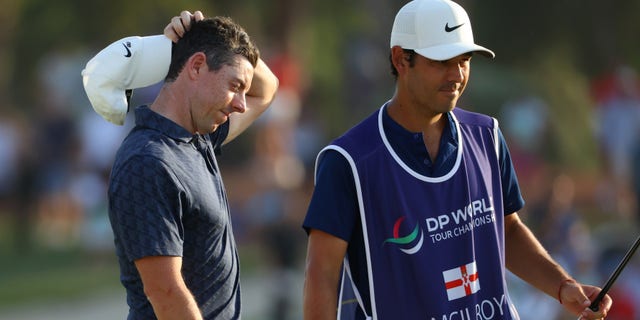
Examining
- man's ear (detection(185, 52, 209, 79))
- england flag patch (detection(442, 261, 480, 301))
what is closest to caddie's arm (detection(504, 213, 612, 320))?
england flag patch (detection(442, 261, 480, 301))

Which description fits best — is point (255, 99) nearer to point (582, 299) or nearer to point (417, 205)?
point (417, 205)

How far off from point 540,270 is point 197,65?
5.64 feet

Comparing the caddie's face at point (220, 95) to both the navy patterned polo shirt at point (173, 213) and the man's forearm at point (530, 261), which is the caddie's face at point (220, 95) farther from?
the man's forearm at point (530, 261)

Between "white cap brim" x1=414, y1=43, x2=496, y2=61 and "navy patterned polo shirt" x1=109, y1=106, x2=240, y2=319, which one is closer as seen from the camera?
"navy patterned polo shirt" x1=109, y1=106, x2=240, y2=319

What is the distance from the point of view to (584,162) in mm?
14797

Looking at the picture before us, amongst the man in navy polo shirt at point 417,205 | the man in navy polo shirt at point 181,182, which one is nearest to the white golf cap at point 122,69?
the man in navy polo shirt at point 181,182

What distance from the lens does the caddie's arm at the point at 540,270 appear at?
5.20 m

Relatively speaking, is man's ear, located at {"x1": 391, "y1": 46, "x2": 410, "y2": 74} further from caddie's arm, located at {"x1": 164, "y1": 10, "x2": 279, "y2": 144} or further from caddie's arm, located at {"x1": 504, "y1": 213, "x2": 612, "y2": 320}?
caddie's arm, located at {"x1": 504, "y1": 213, "x2": 612, "y2": 320}

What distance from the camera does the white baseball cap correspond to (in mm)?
4941

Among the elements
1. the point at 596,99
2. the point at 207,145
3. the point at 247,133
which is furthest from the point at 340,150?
the point at 247,133

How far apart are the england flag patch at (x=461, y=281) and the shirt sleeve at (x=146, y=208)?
1.09 meters

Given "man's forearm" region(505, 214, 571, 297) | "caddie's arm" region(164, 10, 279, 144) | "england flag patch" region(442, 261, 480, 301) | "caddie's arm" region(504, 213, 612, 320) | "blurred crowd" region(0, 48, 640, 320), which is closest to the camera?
"england flag patch" region(442, 261, 480, 301)

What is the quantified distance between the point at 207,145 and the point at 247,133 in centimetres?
1486

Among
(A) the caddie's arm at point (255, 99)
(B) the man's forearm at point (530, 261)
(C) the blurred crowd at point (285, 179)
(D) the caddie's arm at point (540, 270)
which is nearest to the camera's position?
(D) the caddie's arm at point (540, 270)
